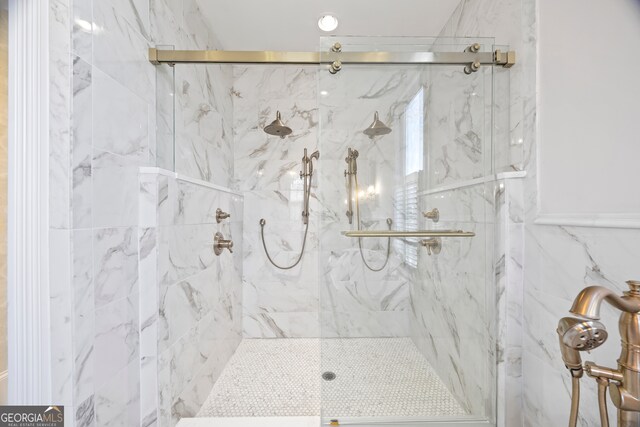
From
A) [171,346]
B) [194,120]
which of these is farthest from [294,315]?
[194,120]

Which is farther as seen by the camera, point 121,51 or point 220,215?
point 220,215

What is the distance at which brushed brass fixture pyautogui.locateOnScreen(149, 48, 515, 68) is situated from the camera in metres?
1.33

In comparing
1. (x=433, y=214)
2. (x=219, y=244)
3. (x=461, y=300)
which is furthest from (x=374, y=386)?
(x=219, y=244)

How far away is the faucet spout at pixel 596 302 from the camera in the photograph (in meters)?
0.60

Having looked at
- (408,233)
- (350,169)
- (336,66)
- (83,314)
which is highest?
(336,66)

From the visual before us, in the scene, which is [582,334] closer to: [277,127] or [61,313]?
[61,313]

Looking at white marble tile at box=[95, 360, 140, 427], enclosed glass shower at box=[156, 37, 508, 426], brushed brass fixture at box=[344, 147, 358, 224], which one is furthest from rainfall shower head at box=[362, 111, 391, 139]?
white marble tile at box=[95, 360, 140, 427]

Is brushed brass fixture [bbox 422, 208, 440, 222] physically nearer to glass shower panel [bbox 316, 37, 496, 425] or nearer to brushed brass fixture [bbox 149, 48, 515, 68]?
glass shower panel [bbox 316, 37, 496, 425]

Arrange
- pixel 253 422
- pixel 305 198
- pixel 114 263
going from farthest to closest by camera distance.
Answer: pixel 305 198
pixel 253 422
pixel 114 263

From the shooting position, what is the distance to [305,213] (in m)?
2.52

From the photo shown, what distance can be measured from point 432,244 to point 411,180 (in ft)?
1.06

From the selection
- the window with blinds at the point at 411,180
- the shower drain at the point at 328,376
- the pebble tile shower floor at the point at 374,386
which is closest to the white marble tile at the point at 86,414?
the pebble tile shower floor at the point at 374,386

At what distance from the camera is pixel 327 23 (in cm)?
189

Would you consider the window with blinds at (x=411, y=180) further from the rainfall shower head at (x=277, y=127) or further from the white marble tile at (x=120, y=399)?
the white marble tile at (x=120, y=399)
